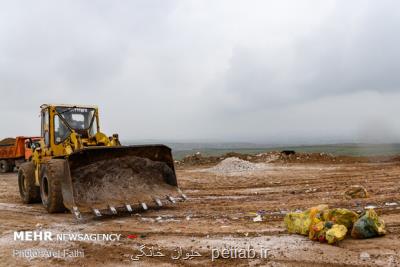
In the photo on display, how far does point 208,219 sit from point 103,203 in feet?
7.20

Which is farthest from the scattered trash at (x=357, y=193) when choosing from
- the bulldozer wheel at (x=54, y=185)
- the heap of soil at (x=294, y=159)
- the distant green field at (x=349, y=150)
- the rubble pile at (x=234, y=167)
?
the distant green field at (x=349, y=150)

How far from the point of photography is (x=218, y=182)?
50.0 ft

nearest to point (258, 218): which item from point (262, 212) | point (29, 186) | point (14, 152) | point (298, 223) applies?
point (262, 212)

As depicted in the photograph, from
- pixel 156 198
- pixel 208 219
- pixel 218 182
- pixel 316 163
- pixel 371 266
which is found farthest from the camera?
pixel 316 163

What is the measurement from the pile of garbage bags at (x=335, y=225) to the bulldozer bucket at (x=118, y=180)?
3446mm

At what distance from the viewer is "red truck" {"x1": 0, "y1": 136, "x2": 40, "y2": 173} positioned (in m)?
23.6

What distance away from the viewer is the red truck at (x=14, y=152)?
Result: 77.4ft

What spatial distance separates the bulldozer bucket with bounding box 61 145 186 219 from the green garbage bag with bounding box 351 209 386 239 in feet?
13.6

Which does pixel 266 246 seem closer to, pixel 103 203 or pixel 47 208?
pixel 103 203

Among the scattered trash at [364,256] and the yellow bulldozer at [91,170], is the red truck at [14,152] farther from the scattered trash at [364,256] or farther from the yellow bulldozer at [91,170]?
the scattered trash at [364,256]

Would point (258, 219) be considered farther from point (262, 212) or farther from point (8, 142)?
point (8, 142)

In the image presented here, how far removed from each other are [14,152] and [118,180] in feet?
58.1

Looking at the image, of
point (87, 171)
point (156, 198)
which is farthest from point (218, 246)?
point (87, 171)

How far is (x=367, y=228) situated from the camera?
5719 mm
